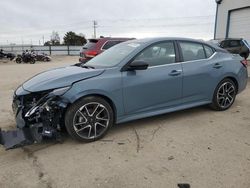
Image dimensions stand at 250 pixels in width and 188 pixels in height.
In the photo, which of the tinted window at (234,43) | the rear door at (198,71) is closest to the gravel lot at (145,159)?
the rear door at (198,71)

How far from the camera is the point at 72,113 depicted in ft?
13.6

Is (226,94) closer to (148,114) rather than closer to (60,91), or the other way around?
(148,114)

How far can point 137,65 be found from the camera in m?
4.55

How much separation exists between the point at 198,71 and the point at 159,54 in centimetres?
86

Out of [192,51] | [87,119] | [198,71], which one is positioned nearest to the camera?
[87,119]

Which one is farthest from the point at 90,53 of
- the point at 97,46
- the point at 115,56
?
Answer: the point at 115,56

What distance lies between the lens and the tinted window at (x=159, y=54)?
193 inches

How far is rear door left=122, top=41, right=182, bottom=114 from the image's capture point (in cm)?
464

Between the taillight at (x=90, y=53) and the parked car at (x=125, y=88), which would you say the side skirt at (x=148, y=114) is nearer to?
the parked car at (x=125, y=88)

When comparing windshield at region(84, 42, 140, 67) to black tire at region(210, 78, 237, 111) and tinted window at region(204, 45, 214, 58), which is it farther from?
black tire at region(210, 78, 237, 111)

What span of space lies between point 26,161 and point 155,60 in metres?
2.64

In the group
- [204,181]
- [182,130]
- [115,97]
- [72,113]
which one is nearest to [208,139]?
[182,130]

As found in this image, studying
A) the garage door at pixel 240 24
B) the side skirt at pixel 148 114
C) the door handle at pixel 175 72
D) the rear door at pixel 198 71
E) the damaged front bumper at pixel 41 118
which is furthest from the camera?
the garage door at pixel 240 24

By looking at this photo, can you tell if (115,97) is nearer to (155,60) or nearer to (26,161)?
(155,60)
